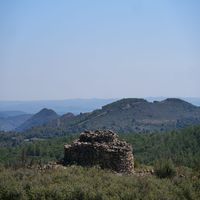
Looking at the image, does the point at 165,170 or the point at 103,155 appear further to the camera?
the point at 103,155

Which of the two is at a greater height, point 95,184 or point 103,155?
point 103,155

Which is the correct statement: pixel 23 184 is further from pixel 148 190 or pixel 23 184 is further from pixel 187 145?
pixel 187 145

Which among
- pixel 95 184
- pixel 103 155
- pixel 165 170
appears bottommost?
pixel 95 184

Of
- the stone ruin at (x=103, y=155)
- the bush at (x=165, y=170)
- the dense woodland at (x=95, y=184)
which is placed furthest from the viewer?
the stone ruin at (x=103, y=155)

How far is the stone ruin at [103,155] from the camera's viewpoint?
888 inches

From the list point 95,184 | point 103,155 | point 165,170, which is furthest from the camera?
point 103,155

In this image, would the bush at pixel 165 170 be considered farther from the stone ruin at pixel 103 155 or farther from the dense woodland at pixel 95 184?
the stone ruin at pixel 103 155

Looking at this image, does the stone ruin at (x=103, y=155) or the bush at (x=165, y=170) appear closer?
the bush at (x=165, y=170)

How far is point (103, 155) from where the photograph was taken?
2262cm

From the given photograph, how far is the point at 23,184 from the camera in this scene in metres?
19.0

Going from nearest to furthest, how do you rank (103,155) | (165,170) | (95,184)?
(95,184), (165,170), (103,155)

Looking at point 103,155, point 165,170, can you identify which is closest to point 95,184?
point 103,155

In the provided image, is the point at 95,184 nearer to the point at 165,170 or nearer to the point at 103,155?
the point at 103,155

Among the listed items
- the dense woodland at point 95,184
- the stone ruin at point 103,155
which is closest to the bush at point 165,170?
the dense woodland at point 95,184
